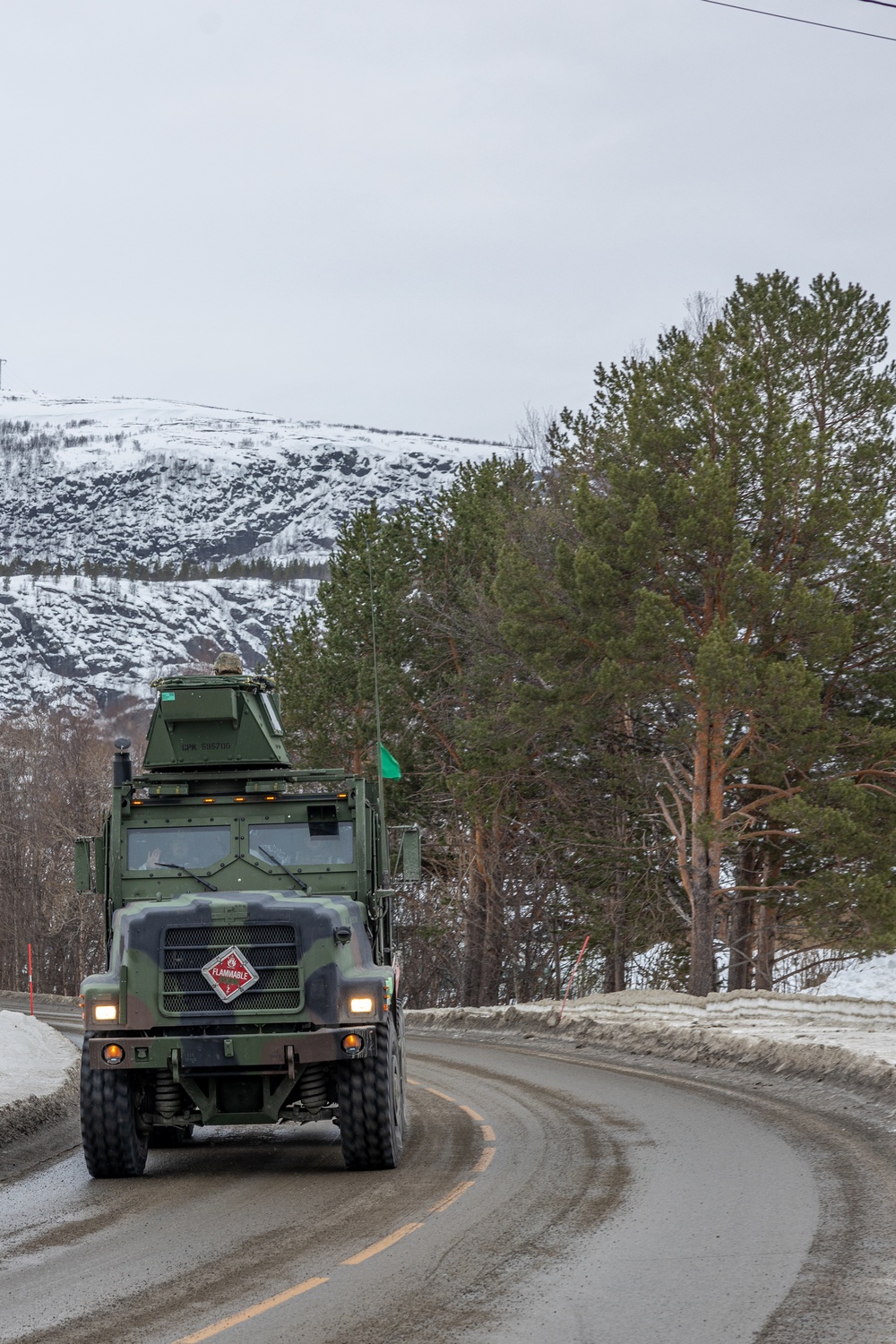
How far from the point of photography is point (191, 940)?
397 inches

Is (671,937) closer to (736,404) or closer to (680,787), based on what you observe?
(680,787)

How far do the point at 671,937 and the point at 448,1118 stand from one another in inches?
749

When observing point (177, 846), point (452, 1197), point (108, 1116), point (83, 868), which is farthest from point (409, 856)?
point (452, 1197)

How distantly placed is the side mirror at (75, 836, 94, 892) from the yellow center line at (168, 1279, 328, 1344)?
17.4 feet

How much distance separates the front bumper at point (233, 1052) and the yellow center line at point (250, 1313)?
298cm

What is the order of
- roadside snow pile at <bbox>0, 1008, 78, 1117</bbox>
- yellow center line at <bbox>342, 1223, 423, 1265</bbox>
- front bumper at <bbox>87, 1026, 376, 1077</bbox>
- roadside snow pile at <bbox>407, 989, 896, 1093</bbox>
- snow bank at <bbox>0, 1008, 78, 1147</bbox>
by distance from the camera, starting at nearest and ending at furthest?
yellow center line at <bbox>342, 1223, 423, 1265</bbox>
front bumper at <bbox>87, 1026, 376, 1077</bbox>
snow bank at <bbox>0, 1008, 78, 1147</bbox>
roadside snow pile at <bbox>0, 1008, 78, 1117</bbox>
roadside snow pile at <bbox>407, 989, 896, 1093</bbox>

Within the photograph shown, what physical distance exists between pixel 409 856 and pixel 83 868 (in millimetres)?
2607

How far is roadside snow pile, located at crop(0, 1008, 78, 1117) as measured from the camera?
14.4m

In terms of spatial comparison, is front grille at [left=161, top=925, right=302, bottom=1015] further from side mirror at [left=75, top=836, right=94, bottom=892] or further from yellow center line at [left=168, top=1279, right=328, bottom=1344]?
yellow center line at [left=168, top=1279, right=328, bottom=1344]

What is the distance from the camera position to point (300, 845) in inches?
454

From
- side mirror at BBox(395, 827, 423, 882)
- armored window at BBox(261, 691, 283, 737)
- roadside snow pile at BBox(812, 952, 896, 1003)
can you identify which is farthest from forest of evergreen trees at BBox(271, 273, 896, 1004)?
side mirror at BBox(395, 827, 423, 882)

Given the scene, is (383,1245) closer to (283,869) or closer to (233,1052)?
(233,1052)

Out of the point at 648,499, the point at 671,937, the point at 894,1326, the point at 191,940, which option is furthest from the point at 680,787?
the point at 894,1326

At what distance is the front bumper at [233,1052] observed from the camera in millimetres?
9805
